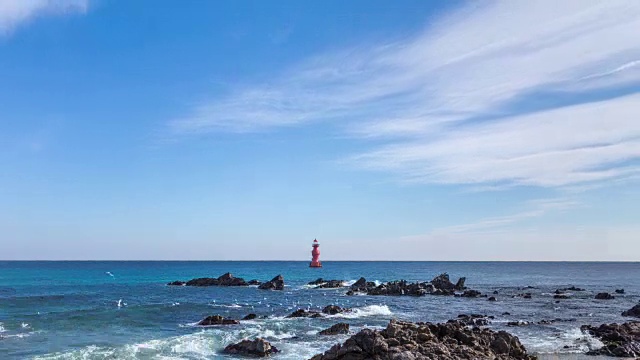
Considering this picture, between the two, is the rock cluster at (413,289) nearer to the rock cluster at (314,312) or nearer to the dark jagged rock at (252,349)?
the rock cluster at (314,312)

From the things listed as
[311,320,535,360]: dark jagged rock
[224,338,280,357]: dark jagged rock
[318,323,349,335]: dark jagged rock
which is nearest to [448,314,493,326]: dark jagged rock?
[318,323,349,335]: dark jagged rock

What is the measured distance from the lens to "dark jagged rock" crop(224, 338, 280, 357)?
33062 mm

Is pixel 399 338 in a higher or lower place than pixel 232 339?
higher

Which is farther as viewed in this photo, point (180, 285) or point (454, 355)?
point (180, 285)

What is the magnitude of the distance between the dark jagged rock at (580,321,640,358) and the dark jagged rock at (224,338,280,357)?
19468mm

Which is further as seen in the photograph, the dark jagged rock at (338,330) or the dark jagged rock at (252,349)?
the dark jagged rock at (338,330)

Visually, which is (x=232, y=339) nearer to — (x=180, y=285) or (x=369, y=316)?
(x=369, y=316)

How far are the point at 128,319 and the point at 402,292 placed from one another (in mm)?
45070

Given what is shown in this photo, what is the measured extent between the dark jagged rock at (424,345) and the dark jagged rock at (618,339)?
9.10 metres

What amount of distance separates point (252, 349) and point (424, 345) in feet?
43.4

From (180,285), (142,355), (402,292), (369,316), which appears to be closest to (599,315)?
(369,316)

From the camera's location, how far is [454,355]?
23750 mm

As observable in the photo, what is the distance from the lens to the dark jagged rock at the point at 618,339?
32.8 meters

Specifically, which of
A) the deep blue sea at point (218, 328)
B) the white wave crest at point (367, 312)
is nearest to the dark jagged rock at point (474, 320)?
the deep blue sea at point (218, 328)
